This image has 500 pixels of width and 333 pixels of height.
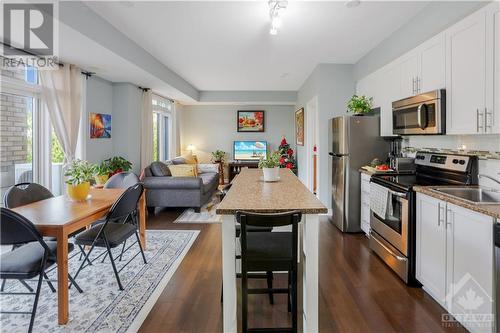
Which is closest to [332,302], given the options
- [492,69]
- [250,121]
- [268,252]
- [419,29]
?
[268,252]

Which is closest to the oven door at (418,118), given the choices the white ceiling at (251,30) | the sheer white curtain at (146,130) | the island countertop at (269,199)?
the white ceiling at (251,30)

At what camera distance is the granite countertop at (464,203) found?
1.69 m

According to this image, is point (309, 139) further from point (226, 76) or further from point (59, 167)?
point (59, 167)

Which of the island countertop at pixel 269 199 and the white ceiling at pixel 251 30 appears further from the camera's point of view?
the white ceiling at pixel 251 30

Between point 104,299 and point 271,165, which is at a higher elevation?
point 271,165

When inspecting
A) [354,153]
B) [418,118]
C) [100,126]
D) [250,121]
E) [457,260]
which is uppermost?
[250,121]

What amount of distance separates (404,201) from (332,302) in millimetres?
1111

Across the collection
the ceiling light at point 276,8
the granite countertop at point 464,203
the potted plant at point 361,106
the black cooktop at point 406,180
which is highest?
the ceiling light at point 276,8

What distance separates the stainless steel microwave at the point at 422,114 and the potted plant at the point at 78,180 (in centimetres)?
326

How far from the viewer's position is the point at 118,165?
4930 mm

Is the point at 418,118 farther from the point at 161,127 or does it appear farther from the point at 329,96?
the point at 161,127

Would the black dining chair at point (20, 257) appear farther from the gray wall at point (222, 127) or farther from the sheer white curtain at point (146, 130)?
the gray wall at point (222, 127)

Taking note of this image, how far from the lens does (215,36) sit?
3762mm

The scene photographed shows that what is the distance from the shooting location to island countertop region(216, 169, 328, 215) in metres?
1.72
